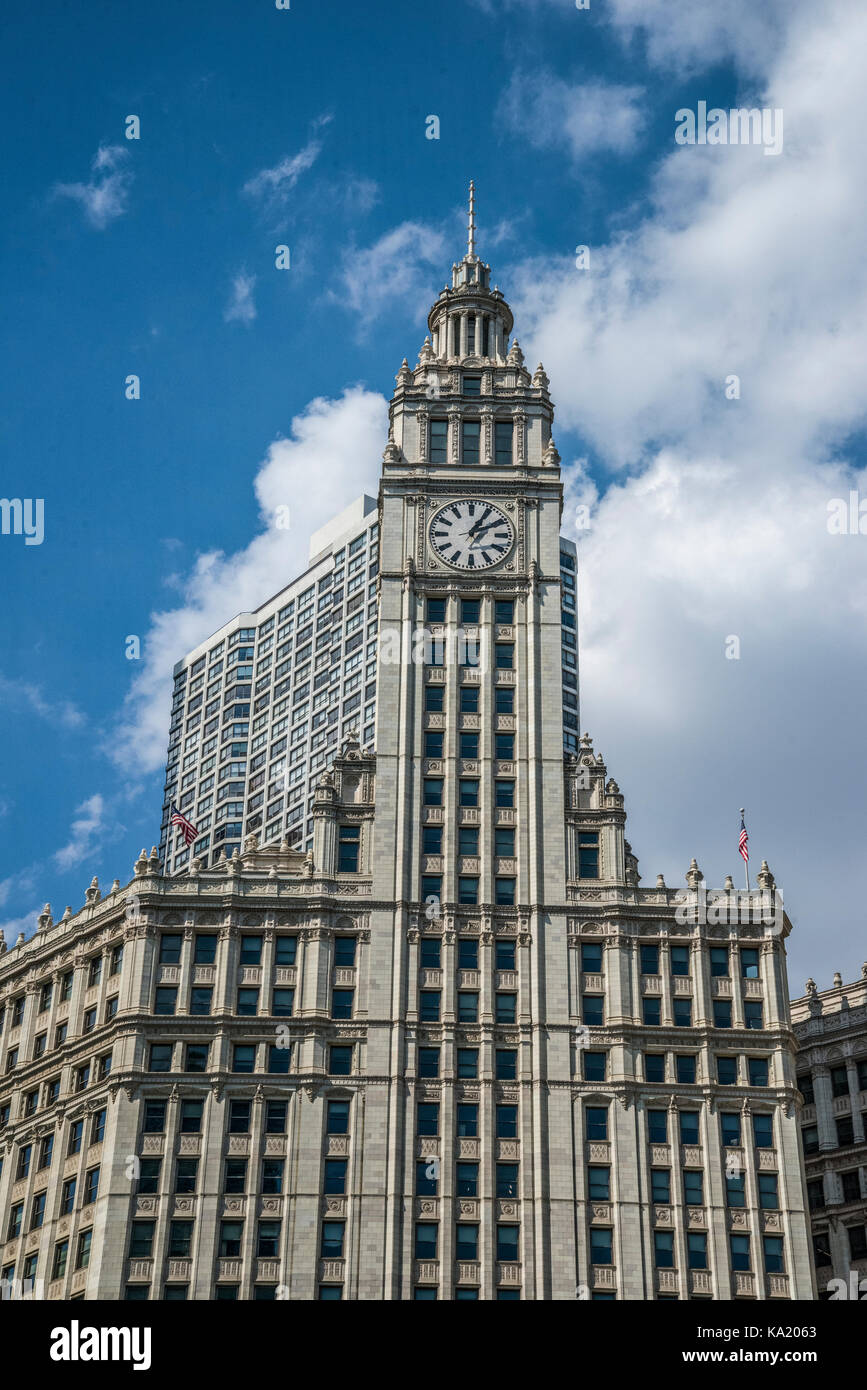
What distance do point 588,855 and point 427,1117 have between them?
19.2m

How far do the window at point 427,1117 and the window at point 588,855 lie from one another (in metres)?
17.1

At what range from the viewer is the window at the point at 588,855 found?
116062 mm

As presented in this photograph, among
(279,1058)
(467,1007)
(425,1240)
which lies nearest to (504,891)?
(467,1007)

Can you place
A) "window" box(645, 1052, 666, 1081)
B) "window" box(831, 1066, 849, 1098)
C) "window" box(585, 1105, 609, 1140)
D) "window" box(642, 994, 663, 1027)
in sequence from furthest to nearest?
"window" box(831, 1066, 849, 1098) → "window" box(642, 994, 663, 1027) → "window" box(645, 1052, 666, 1081) → "window" box(585, 1105, 609, 1140)

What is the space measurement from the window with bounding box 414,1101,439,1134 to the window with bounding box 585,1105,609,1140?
8.28 meters

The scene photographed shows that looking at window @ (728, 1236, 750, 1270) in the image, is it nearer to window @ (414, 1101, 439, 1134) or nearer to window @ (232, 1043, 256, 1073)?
window @ (414, 1101, 439, 1134)

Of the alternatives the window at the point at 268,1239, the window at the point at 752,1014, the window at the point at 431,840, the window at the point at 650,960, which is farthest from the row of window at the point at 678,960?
the window at the point at 268,1239

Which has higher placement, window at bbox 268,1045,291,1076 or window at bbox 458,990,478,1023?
window at bbox 458,990,478,1023

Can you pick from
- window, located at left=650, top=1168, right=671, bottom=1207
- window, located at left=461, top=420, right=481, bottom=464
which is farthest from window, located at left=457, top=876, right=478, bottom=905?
window, located at left=461, top=420, right=481, bottom=464

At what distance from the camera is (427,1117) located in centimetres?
10694

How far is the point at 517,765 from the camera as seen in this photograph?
390ft

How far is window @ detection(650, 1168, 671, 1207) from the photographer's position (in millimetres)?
104750
